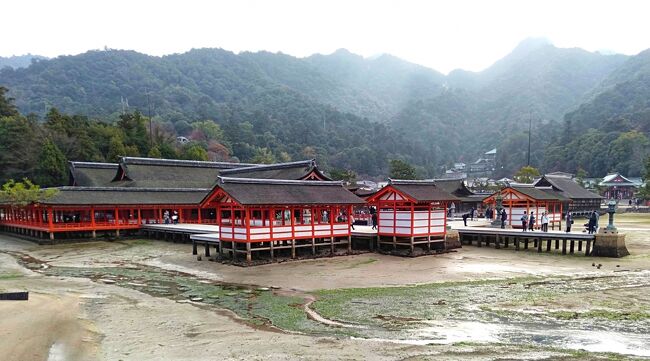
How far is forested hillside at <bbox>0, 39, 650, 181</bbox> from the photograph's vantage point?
102m

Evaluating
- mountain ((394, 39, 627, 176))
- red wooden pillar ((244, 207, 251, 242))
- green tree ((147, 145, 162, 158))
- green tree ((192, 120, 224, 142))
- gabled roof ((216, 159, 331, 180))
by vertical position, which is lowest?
red wooden pillar ((244, 207, 251, 242))

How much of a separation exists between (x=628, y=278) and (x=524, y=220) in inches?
431

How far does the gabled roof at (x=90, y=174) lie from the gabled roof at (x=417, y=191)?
87.5ft

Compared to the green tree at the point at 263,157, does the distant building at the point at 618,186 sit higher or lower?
lower

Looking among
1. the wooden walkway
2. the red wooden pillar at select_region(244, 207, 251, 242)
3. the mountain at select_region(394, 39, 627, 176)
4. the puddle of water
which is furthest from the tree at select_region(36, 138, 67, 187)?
the mountain at select_region(394, 39, 627, 176)

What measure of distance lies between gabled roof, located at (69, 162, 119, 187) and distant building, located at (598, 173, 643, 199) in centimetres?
6626

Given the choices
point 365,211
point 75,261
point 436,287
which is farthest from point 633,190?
point 75,261

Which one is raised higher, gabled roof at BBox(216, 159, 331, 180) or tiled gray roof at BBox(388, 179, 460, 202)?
gabled roof at BBox(216, 159, 331, 180)

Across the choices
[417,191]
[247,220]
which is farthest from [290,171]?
[247,220]

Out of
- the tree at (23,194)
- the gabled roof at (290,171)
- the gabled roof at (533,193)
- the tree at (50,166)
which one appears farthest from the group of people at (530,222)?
the tree at (50,166)

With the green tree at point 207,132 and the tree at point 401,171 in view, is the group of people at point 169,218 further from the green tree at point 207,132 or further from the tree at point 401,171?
the green tree at point 207,132

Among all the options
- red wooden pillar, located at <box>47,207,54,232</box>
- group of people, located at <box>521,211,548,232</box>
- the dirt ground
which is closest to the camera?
the dirt ground

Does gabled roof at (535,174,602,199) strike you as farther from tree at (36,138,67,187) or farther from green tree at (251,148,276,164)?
green tree at (251,148,276,164)

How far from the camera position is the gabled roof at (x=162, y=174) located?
131 feet
